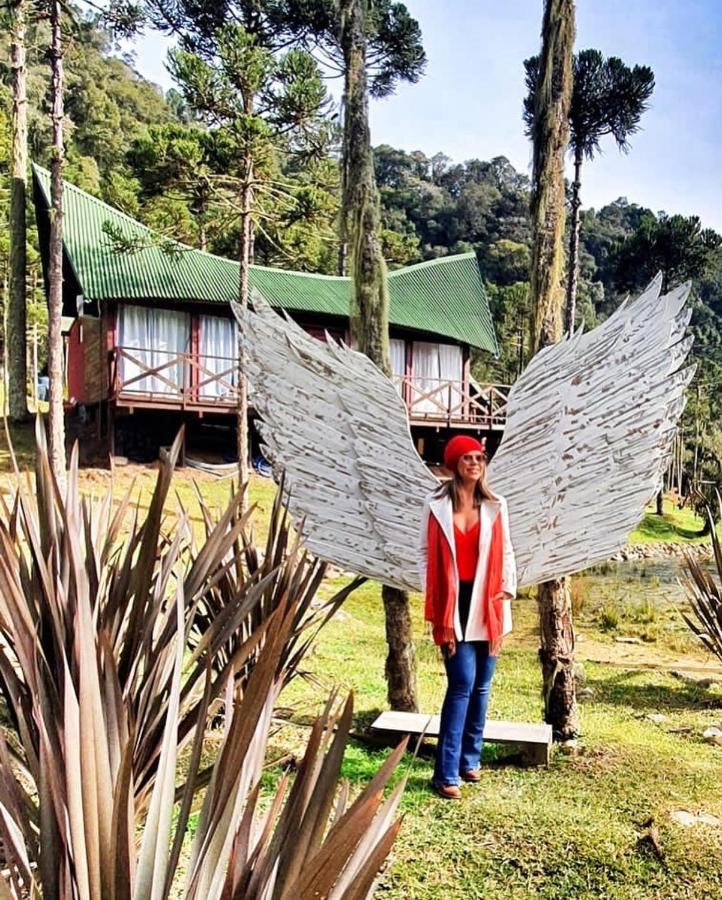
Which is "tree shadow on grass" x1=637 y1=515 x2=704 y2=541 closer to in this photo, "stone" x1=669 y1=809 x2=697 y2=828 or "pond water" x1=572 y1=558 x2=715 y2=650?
"pond water" x1=572 y1=558 x2=715 y2=650

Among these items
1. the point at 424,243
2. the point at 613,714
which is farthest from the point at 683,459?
the point at 613,714

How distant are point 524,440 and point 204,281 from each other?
13055 millimetres

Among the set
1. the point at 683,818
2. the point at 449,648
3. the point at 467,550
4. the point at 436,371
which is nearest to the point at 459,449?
the point at 467,550

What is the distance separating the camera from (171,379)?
14977mm

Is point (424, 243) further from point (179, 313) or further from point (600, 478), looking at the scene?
point (600, 478)

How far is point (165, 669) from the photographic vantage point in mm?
2051

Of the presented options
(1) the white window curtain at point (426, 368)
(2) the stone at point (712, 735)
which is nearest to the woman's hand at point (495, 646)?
(2) the stone at point (712, 735)

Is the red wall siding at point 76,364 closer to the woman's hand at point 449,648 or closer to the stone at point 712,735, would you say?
the stone at point 712,735

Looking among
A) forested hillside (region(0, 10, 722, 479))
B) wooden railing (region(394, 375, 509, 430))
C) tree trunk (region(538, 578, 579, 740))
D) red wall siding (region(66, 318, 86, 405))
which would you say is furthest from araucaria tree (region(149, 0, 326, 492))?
tree trunk (region(538, 578, 579, 740))

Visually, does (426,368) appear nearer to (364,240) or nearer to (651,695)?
(651,695)

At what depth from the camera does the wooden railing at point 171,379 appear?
548 inches

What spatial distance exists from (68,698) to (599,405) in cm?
281

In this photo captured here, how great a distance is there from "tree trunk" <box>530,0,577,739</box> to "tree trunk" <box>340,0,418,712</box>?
0.70 metres

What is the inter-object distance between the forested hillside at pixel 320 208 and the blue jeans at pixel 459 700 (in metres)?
1.75
